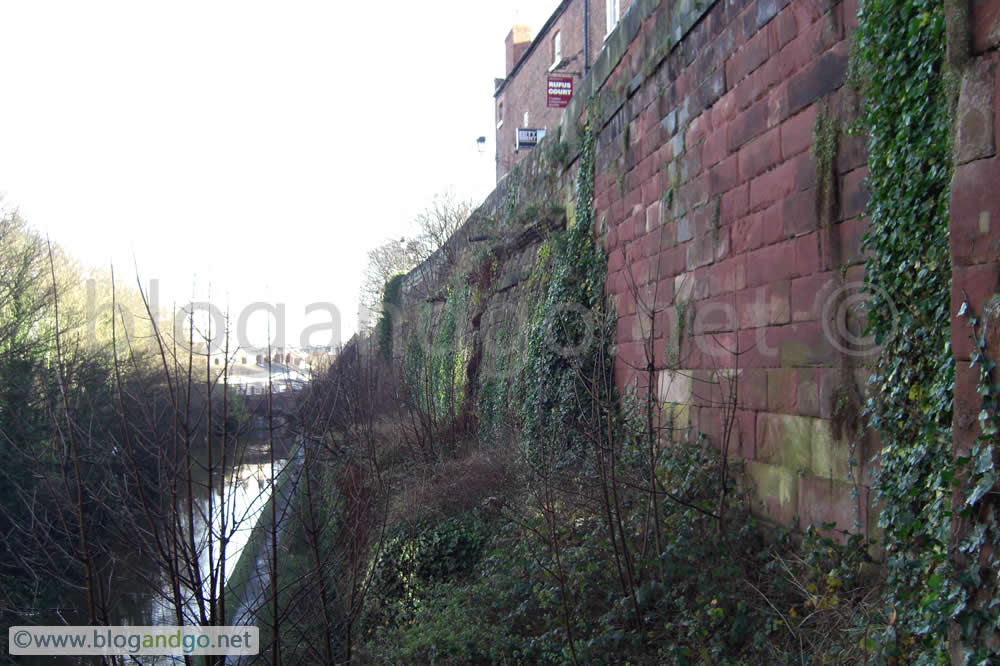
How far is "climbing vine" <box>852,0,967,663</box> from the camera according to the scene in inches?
104

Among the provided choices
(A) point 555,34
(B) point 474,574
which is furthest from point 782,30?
(A) point 555,34

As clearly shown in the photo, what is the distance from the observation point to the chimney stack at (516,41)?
30.0m

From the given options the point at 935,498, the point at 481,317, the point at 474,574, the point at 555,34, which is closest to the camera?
the point at 935,498

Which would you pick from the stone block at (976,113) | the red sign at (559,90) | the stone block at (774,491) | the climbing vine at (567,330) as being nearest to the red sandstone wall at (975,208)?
the stone block at (976,113)

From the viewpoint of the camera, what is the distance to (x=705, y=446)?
4926 millimetres

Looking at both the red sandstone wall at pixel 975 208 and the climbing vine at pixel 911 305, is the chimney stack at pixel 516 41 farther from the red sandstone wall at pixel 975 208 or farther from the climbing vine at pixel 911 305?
the red sandstone wall at pixel 975 208

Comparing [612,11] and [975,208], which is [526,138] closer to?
[612,11]

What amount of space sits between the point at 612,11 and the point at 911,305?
18.8m

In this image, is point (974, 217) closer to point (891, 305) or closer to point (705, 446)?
point (891, 305)

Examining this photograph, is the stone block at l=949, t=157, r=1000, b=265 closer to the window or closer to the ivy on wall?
the ivy on wall

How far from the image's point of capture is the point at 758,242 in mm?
4355

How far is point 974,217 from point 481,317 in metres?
9.55

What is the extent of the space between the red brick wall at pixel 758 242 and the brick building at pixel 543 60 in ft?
42.0

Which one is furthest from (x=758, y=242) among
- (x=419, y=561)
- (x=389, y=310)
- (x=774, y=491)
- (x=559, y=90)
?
(x=559, y=90)
